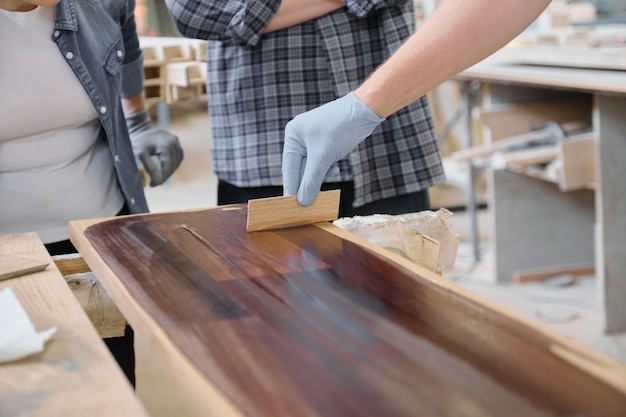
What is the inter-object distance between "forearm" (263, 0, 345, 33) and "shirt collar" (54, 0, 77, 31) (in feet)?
1.22

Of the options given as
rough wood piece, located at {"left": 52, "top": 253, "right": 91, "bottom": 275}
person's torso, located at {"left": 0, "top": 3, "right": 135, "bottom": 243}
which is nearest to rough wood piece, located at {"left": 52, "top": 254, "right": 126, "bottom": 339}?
rough wood piece, located at {"left": 52, "top": 253, "right": 91, "bottom": 275}

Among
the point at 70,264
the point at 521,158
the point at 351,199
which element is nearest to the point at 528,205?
the point at 521,158

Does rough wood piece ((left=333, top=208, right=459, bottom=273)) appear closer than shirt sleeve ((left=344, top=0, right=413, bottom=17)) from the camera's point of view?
Yes

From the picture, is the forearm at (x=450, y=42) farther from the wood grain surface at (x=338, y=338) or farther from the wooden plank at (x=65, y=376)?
the wooden plank at (x=65, y=376)

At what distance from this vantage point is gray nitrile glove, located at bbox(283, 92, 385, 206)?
1312mm

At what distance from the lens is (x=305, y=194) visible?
1.26 meters

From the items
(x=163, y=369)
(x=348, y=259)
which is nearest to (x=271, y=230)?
(x=348, y=259)

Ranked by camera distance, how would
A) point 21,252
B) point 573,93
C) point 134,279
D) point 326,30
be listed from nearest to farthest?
1. point 134,279
2. point 21,252
3. point 326,30
4. point 573,93

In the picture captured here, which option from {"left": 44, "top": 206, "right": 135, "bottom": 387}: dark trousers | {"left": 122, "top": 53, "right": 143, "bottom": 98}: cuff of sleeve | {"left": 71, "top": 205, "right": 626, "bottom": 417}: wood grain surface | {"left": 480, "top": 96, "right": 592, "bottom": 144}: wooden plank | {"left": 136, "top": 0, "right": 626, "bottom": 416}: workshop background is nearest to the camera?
{"left": 71, "top": 205, "right": 626, "bottom": 417}: wood grain surface

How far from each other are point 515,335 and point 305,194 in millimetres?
520

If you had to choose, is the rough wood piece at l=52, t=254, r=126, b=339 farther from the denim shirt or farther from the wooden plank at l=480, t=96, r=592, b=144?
the wooden plank at l=480, t=96, r=592, b=144

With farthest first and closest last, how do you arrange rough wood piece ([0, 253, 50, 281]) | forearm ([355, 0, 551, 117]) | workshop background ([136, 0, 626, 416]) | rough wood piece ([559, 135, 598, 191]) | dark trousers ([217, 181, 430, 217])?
rough wood piece ([559, 135, 598, 191]) < workshop background ([136, 0, 626, 416]) < dark trousers ([217, 181, 430, 217]) < forearm ([355, 0, 551, 117]) < rough wood piece ([0, 253, 50, 281])

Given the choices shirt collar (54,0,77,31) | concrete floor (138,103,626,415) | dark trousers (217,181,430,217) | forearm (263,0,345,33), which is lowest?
concrete floor (138,103,626,415)

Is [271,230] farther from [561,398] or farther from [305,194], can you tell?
[561,398]
